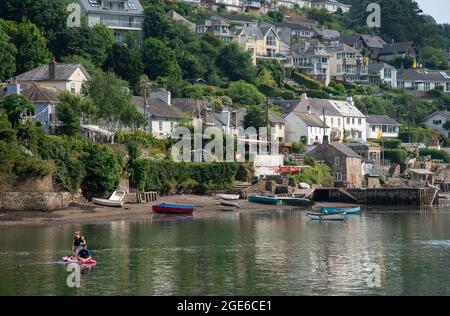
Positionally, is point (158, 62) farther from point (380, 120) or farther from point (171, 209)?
point (171, 209)

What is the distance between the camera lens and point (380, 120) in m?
157

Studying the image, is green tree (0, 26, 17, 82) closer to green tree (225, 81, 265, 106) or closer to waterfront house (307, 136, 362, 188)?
waterfront house (307, 136, 362, 188)

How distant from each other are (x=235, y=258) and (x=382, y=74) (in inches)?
5303

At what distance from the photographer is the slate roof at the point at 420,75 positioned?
19425 cm

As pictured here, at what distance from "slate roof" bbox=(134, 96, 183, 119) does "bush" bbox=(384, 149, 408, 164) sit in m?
34.0

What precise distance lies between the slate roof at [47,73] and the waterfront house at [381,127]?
56551 mm

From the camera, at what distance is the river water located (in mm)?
52500

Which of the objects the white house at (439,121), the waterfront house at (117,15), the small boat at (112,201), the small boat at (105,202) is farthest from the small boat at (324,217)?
the white house at (439,121)

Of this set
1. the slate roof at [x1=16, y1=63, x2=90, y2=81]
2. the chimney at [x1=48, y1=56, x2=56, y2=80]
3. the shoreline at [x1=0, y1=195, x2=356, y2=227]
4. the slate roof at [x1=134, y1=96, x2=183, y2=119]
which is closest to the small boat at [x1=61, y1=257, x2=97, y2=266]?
the shoreline at [x1=0, y1=195, x2=356, y2=227]

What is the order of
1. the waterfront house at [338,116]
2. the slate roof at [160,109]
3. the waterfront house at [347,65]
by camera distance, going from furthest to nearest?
the waterfront house at [347,65] → the waterfront house at [338,116] → the slate roof at [160,109]

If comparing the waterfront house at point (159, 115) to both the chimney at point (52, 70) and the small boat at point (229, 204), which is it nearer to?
the chimney at point (52, 70)

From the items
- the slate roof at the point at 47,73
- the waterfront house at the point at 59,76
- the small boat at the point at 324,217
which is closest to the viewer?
the small boat at the point at 324,217
